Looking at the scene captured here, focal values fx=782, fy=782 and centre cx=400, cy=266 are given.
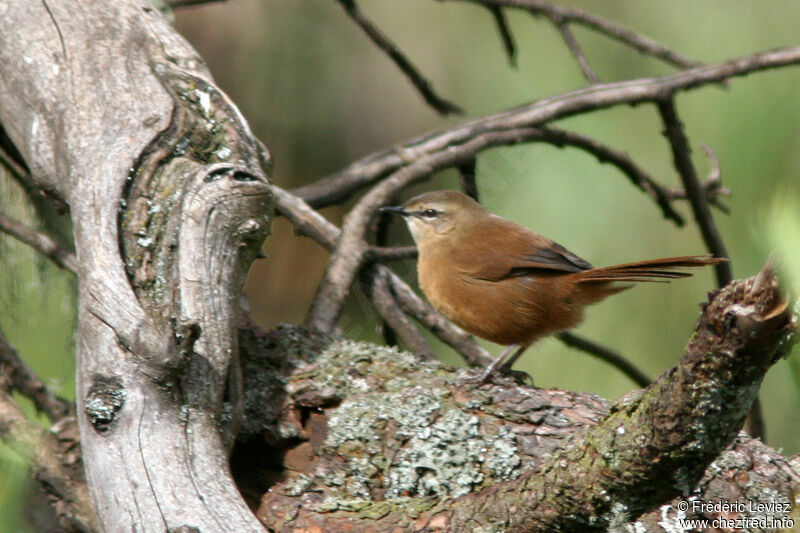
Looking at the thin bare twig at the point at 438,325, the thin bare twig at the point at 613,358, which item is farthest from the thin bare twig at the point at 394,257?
the thin bare twig at the point at 613,358

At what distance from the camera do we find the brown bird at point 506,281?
9.24 ft

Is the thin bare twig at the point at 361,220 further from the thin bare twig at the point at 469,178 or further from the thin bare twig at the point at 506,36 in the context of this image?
the thin bare twig at the point at 506,36

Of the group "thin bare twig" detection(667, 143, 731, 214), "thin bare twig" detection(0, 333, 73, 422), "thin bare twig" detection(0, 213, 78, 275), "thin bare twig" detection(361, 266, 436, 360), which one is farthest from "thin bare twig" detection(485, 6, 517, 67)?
"thin bare twig" detection(0, 333, 73, 422)

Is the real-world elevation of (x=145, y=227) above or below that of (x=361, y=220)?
below

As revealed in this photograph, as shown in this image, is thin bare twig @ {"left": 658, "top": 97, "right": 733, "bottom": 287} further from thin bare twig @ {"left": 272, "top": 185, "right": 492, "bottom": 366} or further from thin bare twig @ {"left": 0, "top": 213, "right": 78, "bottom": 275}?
thin bare twig @ {"left": 0, "top": 213, "right": 78, "bottom": 275}

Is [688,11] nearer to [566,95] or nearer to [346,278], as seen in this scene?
[566,95]

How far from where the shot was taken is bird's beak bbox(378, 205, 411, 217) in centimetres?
306

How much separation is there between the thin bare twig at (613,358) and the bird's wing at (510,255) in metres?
0.32

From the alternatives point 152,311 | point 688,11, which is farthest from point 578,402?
point 688,11

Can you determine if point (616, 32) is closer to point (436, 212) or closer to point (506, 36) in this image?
point (506, 36)

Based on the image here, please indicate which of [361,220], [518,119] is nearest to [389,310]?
[361,220]

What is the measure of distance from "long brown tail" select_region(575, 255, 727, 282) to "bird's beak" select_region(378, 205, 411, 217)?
2.59 feet

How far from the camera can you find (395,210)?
318 centimetres

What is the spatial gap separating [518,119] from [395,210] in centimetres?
63
